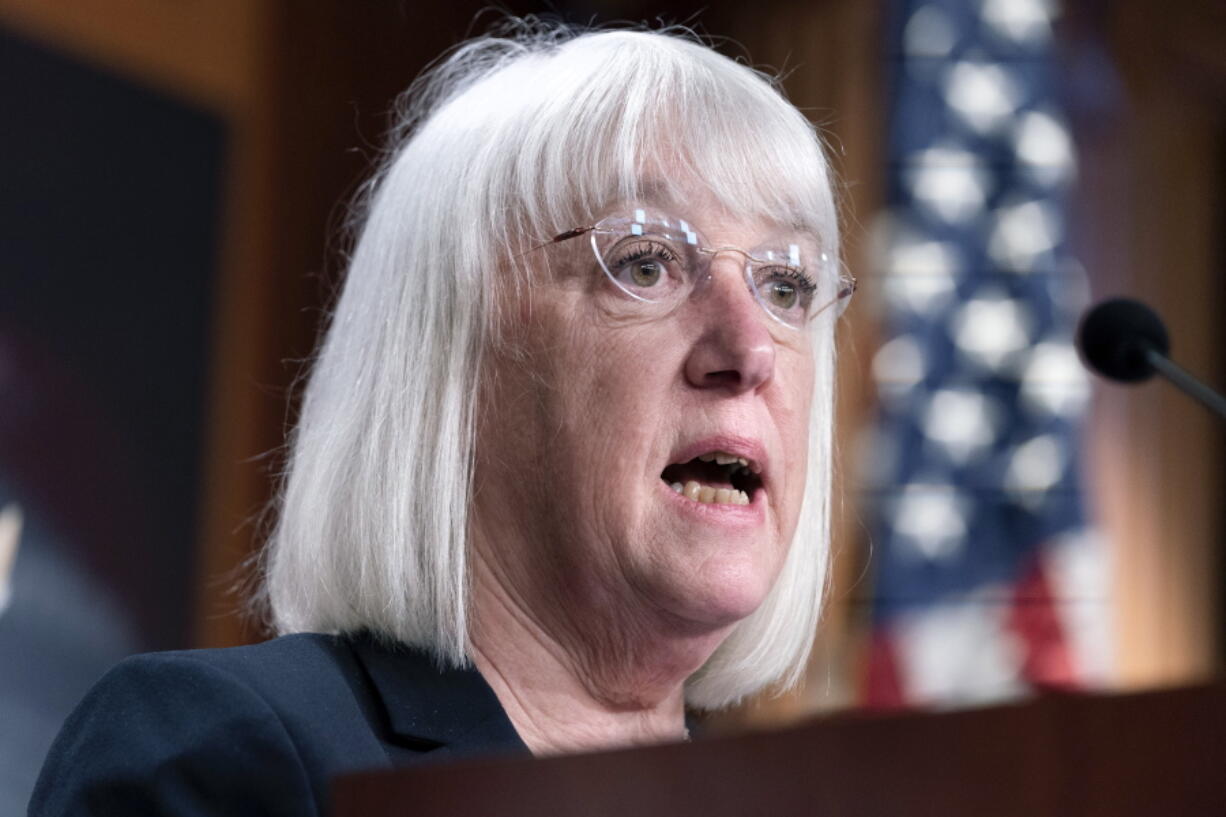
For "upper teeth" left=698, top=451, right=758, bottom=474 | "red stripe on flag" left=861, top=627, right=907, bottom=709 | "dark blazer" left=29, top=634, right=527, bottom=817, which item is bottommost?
"red stripe on flag" left=861, top=627, right=907, bottom=709

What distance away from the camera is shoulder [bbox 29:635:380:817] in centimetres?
130

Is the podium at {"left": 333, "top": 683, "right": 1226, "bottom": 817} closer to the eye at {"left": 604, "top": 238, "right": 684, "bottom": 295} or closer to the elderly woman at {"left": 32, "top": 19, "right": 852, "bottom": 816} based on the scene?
the elderly woman at {"left": 32, "top": 19, "right": 852, "bottom": 816}

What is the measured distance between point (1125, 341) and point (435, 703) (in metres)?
1.00

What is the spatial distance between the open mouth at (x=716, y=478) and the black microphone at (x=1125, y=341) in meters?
0.54

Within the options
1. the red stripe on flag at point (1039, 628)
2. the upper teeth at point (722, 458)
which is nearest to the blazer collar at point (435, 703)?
the upper teeth at point (722, 458)

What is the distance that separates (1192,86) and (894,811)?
5705mm

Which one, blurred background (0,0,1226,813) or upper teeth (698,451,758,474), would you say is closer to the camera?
upper teeth (698,451,758,474)

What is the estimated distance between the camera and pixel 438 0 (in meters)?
5.45

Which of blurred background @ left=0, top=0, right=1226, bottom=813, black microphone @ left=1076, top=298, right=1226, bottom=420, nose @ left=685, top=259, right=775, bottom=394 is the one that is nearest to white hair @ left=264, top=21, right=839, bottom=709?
nose @ left=685, top=259, right=775, bottom=394

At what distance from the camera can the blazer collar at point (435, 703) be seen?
4.91 feet

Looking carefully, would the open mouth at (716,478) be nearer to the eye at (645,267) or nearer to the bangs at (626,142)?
the eye at (645,267)

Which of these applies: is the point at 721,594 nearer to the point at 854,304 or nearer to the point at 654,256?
the point at 654,256

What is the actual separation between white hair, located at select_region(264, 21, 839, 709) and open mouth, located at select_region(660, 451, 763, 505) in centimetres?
24

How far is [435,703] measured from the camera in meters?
1.54
